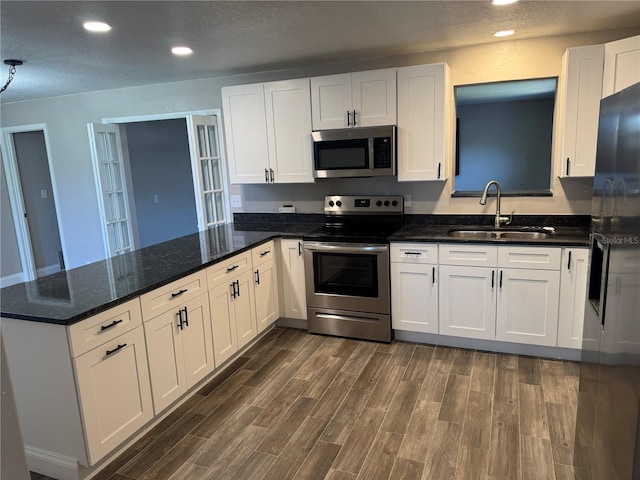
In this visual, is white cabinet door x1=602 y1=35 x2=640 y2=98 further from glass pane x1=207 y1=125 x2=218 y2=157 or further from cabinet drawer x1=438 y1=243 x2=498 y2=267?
glass pane x1=207 y1=125 x2=218 y2=157

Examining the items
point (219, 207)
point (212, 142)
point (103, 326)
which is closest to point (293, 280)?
point (219, 207)

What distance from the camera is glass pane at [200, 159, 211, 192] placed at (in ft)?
13.9

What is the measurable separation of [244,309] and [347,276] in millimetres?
903

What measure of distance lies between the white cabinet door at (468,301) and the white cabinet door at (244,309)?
1519 mm

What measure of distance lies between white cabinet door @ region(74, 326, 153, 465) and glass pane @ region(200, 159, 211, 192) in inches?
86.7

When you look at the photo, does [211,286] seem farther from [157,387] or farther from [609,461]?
[609,461]

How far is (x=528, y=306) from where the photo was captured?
3.13 m

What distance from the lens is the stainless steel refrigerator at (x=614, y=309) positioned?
4.04 feet

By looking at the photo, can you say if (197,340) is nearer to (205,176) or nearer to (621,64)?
(205,176)

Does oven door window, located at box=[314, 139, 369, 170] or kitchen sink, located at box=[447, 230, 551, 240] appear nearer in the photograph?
kitchen sink, located at box=[447, 230, 551, 240]

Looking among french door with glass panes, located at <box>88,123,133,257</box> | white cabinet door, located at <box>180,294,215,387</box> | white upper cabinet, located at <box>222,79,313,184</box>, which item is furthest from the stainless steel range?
french door with glass panes, located at <box>88,123,133,257</box>

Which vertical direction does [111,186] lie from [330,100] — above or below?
below

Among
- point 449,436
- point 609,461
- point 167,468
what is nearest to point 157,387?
point 167,468

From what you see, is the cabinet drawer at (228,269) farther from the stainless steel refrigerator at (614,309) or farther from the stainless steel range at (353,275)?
the stainless steel refrigerator at (614,309)
